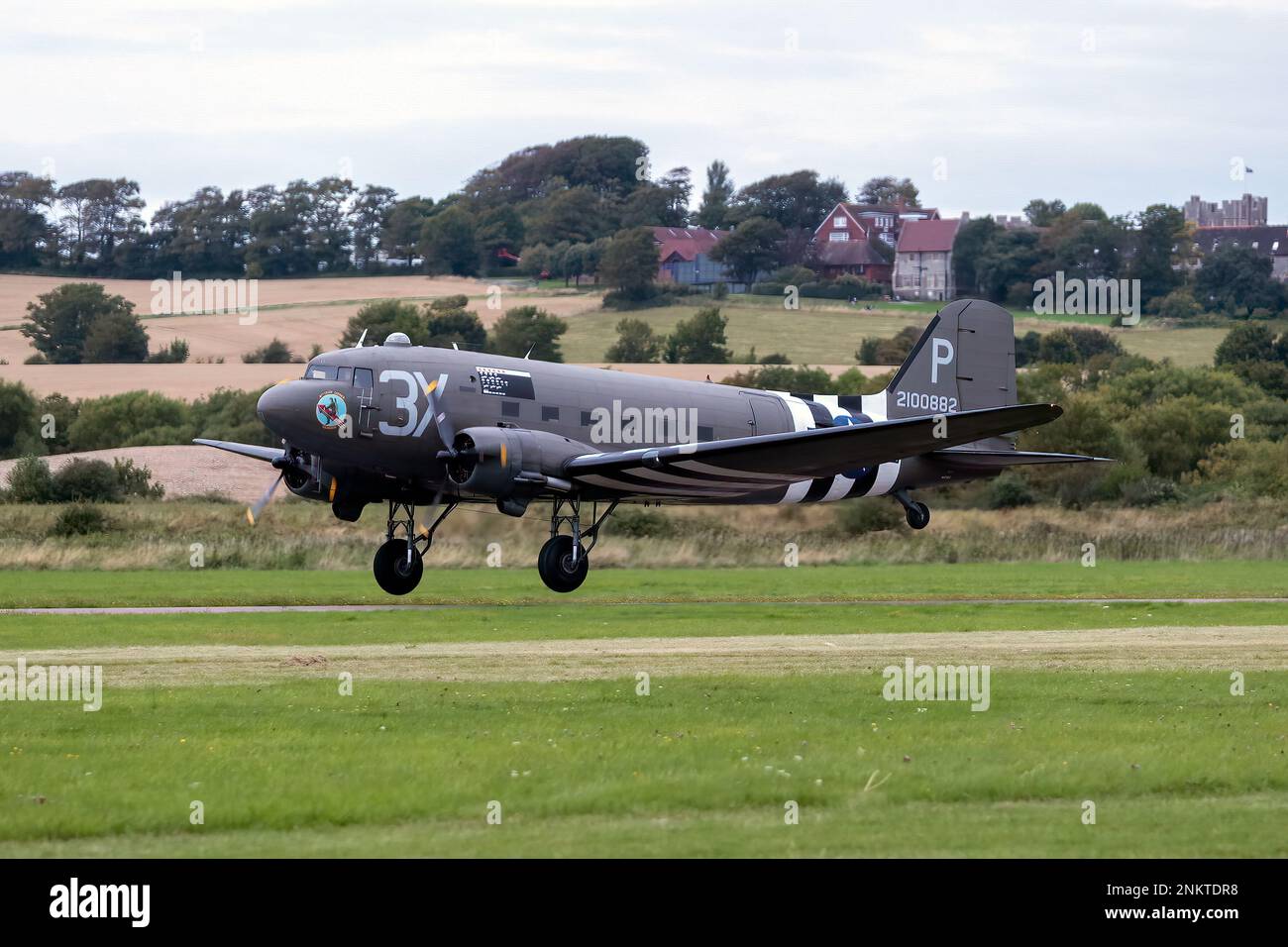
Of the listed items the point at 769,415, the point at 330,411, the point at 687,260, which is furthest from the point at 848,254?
the point at 330,411

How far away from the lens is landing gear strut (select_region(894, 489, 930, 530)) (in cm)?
3749

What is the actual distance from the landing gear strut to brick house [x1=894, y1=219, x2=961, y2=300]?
367 feet

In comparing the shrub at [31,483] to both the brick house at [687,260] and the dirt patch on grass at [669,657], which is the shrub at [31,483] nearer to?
the dirt patch on grass at [669,657]

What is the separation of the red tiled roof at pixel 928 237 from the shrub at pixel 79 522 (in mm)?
112538

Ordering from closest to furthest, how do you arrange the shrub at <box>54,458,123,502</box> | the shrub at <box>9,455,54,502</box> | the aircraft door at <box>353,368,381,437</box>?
1. the aircraft door at <box>353,368,381,437</box>
2. the shrub at <box>9,455,54,502</box>
3. the shrub at <box>54,458,123,502</box>

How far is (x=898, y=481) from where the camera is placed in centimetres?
3844

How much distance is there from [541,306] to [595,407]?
9252 cm

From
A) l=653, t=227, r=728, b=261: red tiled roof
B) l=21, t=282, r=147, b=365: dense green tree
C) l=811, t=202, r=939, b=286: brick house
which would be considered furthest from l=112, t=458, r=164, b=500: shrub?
l=811, t=202, r=939, b=286: brick house

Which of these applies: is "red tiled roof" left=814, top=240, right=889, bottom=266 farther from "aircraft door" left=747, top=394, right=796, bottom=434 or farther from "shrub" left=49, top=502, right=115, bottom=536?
"aircraft door" left=747, top=394, right=796, bottom=434

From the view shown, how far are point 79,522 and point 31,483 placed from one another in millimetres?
9302

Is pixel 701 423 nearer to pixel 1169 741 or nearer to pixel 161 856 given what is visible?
pixel 1169 741

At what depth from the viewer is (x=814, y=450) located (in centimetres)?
3197

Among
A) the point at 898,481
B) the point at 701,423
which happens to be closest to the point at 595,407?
the point at 701,423

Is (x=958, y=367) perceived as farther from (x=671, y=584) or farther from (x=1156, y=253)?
(x=1156, y=253)
